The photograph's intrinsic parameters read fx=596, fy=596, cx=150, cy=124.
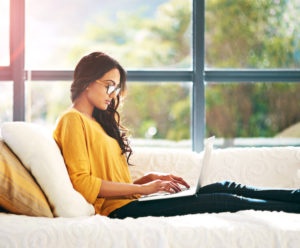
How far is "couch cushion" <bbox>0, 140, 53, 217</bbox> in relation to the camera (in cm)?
210

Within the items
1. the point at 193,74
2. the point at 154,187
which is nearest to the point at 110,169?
the point at 154,187

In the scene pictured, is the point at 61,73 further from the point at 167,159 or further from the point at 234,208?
the point at 234,208

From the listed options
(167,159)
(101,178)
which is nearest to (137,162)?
(167,159)

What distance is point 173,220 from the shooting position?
6.51 feet

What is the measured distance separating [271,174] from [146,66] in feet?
4.10

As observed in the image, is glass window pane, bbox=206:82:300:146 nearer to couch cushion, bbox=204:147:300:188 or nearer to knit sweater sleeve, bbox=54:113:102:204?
couch cushion, bbox=204:147:300:188

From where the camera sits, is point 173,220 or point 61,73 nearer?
point 173,220

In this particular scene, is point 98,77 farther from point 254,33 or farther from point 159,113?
point 254,33

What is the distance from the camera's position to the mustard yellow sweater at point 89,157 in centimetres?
226

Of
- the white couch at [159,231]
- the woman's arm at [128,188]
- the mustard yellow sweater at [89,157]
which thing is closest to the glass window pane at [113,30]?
the mustard yellow sweater at [89,157]

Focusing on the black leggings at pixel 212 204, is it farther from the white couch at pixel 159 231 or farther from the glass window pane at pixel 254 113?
the glass window pane at pixel 254 113

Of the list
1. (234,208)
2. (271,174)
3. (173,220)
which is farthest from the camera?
(271,174)

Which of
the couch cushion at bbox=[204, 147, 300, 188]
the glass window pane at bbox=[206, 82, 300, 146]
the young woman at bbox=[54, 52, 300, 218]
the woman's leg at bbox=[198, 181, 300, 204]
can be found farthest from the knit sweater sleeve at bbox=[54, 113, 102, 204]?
the glass window pane at bbox=[206, 82, 300, 146]

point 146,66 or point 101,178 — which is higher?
point 146,66
